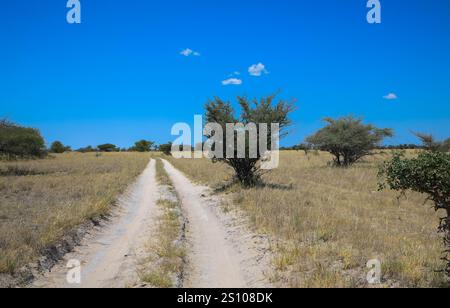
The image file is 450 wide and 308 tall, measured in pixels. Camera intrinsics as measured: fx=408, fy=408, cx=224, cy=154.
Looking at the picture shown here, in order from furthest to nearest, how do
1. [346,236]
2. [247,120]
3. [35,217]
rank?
1. [247,120]
2. [35,217]
3. [346,236]

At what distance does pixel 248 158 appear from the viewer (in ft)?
68.0

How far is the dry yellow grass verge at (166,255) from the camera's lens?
726 cm

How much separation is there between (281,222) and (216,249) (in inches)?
91.2

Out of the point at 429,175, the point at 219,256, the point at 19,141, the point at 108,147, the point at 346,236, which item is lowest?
the point at 219,256

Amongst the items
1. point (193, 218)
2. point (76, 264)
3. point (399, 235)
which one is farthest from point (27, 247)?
point (399, 235)

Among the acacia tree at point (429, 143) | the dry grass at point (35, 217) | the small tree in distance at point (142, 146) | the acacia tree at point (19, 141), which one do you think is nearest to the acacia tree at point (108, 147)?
the small tree in distance at point (142, 146)

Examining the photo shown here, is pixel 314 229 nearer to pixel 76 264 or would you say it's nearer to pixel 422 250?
pixel 422 250

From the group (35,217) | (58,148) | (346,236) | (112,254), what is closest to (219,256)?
(112,254)

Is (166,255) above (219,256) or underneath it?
above

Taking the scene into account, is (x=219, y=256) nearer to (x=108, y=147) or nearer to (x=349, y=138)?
(x=349, y=138)

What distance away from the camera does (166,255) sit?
872 centimetres

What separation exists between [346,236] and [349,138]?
2958cm
